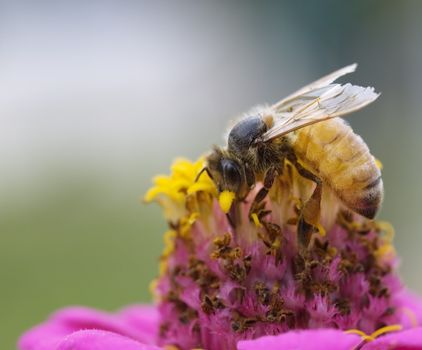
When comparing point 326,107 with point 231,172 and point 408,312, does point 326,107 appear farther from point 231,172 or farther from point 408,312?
point 408,312

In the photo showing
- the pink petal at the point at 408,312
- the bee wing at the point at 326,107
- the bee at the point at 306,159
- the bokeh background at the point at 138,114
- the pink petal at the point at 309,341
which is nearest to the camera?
the pink petal at the point at 309,341

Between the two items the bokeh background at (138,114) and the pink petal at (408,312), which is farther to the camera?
the bokeh background at (138,114)

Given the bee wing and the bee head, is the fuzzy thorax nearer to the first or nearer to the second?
the bee head

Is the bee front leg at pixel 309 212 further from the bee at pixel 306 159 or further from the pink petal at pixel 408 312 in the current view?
the pink petal at pixel 408 312

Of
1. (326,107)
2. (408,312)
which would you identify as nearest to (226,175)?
(326,107)

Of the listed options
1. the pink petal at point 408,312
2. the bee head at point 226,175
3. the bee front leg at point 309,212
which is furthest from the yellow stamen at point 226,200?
the pink petal at point 408,312

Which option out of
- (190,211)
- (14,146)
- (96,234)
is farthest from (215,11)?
(190,211)
